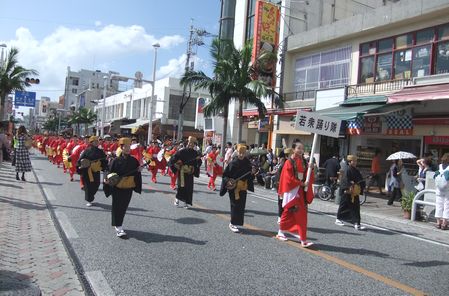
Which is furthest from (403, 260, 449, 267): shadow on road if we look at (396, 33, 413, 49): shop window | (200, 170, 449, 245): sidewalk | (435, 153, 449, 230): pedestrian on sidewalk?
(396, 33, 413, 49): shop window

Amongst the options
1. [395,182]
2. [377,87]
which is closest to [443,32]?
[377,87]

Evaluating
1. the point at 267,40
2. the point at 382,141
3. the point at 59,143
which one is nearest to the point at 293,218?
the point at 382,141

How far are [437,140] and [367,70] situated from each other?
5536 millimetres

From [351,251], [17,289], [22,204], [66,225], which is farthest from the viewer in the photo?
[22,204]

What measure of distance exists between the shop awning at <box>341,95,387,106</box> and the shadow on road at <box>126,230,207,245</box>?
12.7 metres

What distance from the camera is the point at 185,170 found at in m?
11.3

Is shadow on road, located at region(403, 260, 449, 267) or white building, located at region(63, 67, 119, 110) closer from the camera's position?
shadow on road, located at region(403, 260, 449, 267)

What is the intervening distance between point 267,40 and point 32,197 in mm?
18170

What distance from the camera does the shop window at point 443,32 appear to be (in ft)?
57.7

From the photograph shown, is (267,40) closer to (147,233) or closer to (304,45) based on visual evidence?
(304,45)

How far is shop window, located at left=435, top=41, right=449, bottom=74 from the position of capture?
1752 cm

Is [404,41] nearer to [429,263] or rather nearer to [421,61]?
[421,61]

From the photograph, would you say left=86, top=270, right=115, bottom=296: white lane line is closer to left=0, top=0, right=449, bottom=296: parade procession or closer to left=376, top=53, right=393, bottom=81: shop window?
left=0, top=0, right=449, bottom=296: parade procession

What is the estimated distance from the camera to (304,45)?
25.1 m
